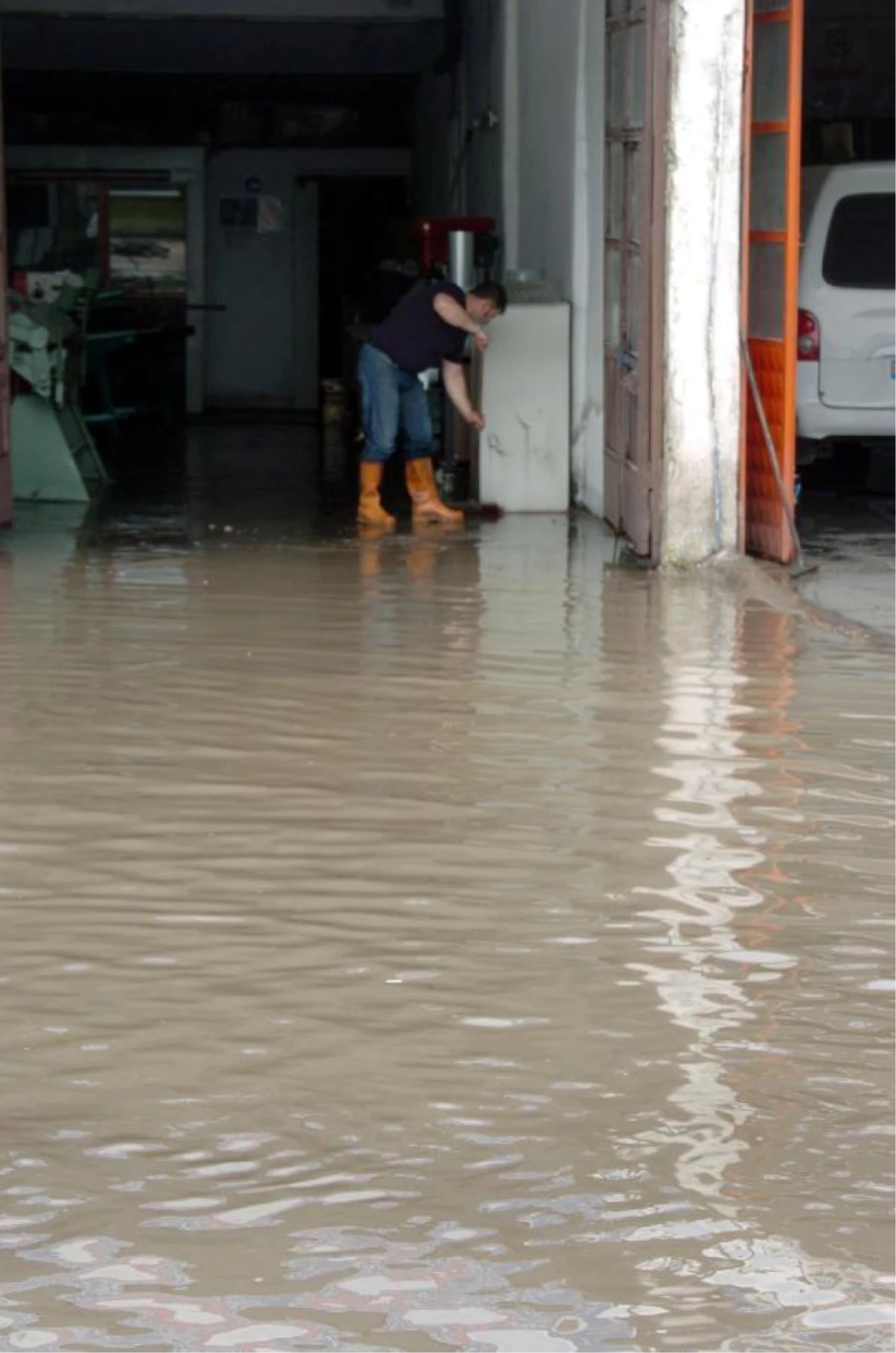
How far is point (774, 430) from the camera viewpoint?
11.8 meters

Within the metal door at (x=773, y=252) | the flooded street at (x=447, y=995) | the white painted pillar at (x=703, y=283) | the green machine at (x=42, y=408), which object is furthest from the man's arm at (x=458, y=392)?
the flooded street at (x=447, y=995)

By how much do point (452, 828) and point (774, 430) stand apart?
214 inches

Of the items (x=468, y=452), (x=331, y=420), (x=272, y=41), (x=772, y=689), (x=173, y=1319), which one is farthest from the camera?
(x=272, y=41)

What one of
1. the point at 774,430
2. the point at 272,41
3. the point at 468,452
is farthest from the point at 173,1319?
the point at 272,41

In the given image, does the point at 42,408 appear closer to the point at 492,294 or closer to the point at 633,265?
the point at 492,294

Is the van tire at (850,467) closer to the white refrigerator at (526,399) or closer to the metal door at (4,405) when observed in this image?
the white refrigerator at (526,399)

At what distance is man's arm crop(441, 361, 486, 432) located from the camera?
13781 mm

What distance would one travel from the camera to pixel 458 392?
45.6 feet

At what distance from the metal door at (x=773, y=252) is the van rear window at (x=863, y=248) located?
4.23 ft

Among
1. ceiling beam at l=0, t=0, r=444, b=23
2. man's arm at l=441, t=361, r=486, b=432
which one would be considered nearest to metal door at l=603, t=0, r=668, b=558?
man's arm at l=441, t=361, r=486, b=432

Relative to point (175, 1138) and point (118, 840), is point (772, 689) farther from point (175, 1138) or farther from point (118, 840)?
point (175, 1138)

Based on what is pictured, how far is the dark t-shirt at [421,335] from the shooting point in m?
14.0

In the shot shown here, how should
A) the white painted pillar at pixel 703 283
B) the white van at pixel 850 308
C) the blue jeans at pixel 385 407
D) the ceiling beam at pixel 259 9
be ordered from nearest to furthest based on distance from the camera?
the white painted pillar at pixel 703 283 → the white van at pixel 850 308 → the blue jeans at pixel 385 407 → the ceiling beam at pixel 259 9

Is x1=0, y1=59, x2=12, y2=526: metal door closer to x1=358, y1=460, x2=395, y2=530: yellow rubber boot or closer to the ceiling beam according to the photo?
x1=358, y1=460, x2=395, y2=530: yellow rubber boot
